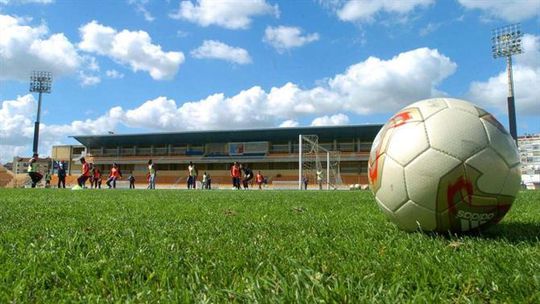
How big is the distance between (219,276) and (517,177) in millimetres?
2904

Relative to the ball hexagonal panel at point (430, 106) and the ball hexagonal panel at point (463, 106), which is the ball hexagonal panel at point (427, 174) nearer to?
the ball hexagonal panel at point (430, 106)

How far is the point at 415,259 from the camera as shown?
289 cm

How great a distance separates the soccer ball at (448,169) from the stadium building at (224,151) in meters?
55.0

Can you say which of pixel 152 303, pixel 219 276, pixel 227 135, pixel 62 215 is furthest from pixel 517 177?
pixel 227 135

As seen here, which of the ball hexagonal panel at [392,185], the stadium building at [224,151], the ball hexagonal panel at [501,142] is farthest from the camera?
the stadium building at [224,151]

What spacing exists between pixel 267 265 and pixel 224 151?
73.9 m

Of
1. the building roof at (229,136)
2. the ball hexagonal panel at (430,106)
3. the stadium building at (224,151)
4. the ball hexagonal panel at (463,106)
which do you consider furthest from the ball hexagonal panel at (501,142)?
the building roof at (229,136)

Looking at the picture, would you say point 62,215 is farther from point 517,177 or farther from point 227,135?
point 227,135

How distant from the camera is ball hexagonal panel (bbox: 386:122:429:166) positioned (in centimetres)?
387

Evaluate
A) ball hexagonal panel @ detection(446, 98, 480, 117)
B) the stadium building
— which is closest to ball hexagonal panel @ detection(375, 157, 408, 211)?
ball hexagonal panel @ detection(446, 98, 480, 117)

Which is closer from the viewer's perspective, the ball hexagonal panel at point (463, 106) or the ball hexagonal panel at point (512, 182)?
the ball hexagonal panel at point (512, 182)

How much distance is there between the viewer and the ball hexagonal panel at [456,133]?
3.76 metres

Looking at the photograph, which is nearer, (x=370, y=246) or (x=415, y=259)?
(x=415, y=259)

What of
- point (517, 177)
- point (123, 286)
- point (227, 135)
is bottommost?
point (123, 286)
